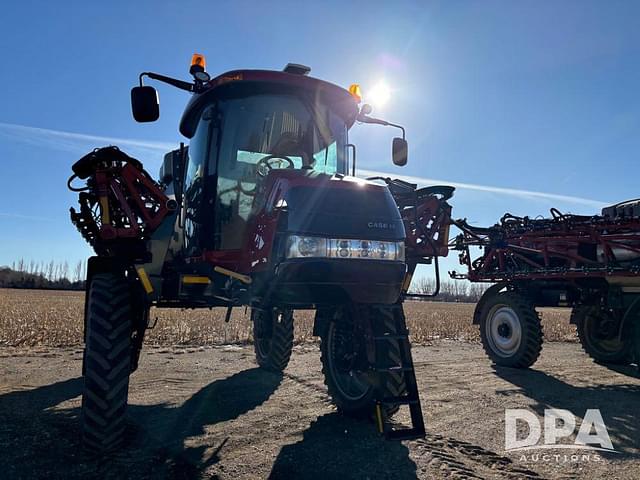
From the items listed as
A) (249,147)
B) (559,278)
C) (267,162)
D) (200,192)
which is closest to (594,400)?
(559,278)

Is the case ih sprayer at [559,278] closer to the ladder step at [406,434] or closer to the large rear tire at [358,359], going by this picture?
the large rear tire at [358,359]

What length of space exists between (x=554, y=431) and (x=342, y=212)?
3.07 meters

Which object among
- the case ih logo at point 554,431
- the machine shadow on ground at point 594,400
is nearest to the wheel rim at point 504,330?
the machine shadow on ground at point 594,400

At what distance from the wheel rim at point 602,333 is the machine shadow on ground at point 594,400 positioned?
1274 millimetres

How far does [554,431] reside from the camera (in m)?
4.66

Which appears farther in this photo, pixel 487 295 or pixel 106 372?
pixel 487 295

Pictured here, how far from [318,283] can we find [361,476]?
4.74 feet

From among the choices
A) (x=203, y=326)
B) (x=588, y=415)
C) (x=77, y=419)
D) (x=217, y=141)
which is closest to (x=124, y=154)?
(x=217, y=141)

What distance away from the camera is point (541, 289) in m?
9.02

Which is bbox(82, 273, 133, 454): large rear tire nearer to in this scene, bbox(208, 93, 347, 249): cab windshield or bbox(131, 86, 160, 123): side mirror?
bbox(208, 93, 347, 249): cab windshield

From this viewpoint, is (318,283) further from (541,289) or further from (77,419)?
(541,289)

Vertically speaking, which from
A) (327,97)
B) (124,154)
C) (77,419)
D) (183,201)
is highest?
(327,97)

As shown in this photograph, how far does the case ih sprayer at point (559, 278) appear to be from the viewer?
7.47 meters

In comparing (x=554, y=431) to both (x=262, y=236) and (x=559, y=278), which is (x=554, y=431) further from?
(x=559, y=278)
